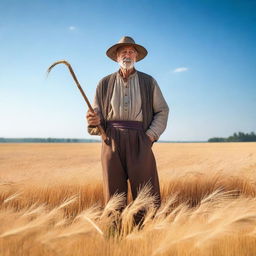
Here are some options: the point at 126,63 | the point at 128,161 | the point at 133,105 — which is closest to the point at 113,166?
the point at 128,161

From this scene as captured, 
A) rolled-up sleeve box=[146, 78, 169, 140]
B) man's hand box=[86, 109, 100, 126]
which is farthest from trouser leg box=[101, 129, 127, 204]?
rolled-up sleeve box=[146, 78, 169, 140]

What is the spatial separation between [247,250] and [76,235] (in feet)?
2.72

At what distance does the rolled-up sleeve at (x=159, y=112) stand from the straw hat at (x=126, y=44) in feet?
0.82

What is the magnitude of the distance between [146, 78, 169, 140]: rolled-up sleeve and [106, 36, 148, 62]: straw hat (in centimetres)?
25

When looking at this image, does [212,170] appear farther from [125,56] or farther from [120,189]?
[125,56]

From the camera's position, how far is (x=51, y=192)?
2.73 meters

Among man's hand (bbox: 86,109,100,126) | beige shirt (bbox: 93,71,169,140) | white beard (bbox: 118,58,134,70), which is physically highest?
white beard (bbox: 118,58,134,70)

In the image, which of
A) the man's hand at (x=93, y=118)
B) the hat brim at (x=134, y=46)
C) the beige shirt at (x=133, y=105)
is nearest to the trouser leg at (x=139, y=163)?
the beige shirt at (x=133, y=105)

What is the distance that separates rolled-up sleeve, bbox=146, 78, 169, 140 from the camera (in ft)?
7.94

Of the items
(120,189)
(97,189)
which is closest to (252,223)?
(120,189)

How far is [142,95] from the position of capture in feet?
8.03

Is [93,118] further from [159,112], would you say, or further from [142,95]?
[159,112]

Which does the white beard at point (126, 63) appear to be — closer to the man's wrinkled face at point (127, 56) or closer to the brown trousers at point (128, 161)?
the man's wrinkled face at point (127, 56)

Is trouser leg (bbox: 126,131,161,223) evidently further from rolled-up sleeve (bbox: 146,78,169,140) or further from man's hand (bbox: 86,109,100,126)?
man's hand (bbox: 86,109,100,126)
